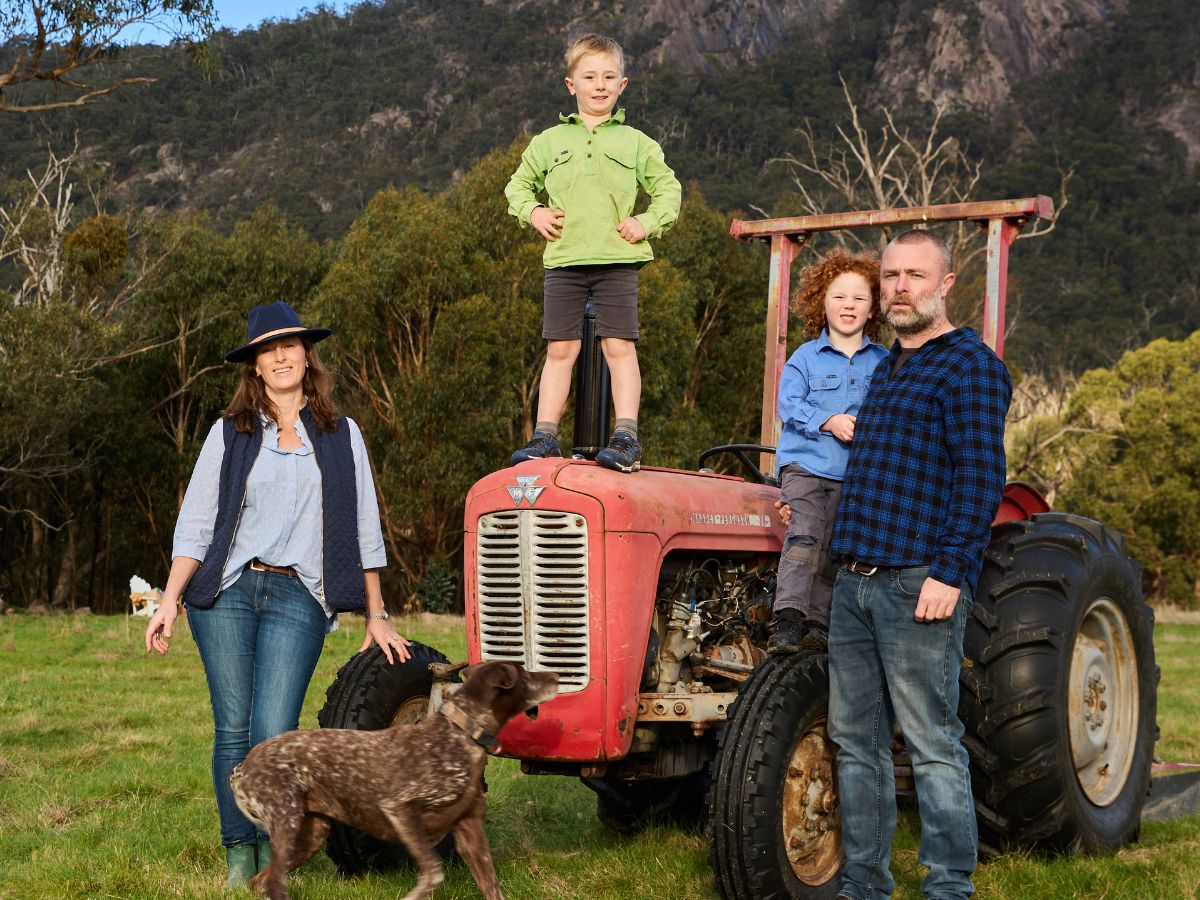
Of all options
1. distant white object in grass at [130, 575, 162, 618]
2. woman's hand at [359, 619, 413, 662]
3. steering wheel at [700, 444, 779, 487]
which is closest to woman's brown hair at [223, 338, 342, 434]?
woman's hand at [359, 619, 413, 662]

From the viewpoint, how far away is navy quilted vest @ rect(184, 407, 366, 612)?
179 inches

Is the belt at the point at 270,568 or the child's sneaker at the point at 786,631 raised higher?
the belt at the point at 270,568

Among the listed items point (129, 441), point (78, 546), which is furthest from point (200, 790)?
point (78, 546)

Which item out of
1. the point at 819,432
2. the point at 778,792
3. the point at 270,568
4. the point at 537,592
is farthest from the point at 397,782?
the point at 819,432

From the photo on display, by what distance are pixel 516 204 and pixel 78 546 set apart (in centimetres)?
3328

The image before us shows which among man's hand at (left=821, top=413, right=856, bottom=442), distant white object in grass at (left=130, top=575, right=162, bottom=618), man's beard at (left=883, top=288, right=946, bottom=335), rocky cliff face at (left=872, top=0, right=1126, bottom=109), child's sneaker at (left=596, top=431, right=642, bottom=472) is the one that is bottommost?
distant white object in grass at (left=130, top=575, right=162, bottom=618)

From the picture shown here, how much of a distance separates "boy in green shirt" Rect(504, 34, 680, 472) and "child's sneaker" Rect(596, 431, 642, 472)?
0.21 metres

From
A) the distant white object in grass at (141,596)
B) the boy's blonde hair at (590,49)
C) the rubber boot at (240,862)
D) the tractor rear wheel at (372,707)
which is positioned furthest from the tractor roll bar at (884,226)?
the distant white object in grass at (141,596)

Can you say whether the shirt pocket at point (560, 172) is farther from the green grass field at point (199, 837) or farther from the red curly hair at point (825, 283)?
the green grass field at point (199, 837)

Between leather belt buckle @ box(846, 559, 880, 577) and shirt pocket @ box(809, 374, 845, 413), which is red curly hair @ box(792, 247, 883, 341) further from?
leather belt buckle @ box(846, 559, 880, 577)

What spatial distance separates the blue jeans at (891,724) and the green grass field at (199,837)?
0.68 m

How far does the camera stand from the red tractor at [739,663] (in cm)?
438

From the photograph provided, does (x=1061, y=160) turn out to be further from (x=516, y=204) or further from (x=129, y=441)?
(x=516, y=204)

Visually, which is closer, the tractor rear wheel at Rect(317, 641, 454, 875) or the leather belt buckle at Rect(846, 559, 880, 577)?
the leather belt buckle at Rect(846, 559, 880, 577)
